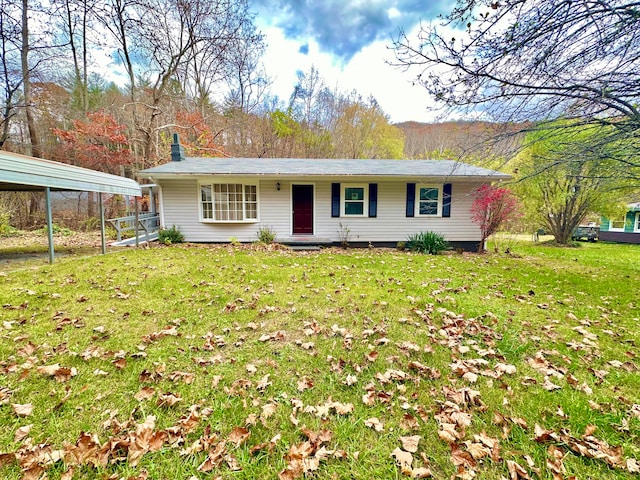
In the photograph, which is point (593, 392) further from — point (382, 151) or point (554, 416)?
point (382, 151)

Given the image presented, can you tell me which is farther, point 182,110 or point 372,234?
point 182,110

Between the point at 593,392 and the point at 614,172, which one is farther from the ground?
the point at 614,172

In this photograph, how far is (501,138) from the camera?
546 centimetres

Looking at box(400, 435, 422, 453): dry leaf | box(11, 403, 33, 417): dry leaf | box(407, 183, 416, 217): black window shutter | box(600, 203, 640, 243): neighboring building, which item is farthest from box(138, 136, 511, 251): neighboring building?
box(600, 203, 640, 243): neighboring building

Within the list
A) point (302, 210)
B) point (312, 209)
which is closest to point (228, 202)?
point (302, 210)

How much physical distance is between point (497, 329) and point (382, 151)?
67.5 ft

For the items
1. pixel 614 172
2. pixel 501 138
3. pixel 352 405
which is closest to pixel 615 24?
pixel 501 138

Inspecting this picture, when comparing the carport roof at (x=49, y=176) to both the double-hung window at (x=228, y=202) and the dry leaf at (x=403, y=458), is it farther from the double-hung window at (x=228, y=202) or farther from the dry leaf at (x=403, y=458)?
the dry leaf at (x=403, y=458)

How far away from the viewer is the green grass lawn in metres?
1.75

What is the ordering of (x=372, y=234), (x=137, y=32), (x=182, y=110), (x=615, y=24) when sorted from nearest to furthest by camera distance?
(x=615, y=24), (x=372, y=234), (x=137, y=32), (x=182, y=110)

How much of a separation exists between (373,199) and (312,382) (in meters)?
8.73

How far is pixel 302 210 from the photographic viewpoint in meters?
11.2

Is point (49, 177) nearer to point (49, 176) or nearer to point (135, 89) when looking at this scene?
point (49, 176)

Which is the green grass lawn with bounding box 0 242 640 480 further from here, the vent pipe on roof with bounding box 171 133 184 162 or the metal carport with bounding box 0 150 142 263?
the vent pipe on roof with bounding box 171 133 184 162
